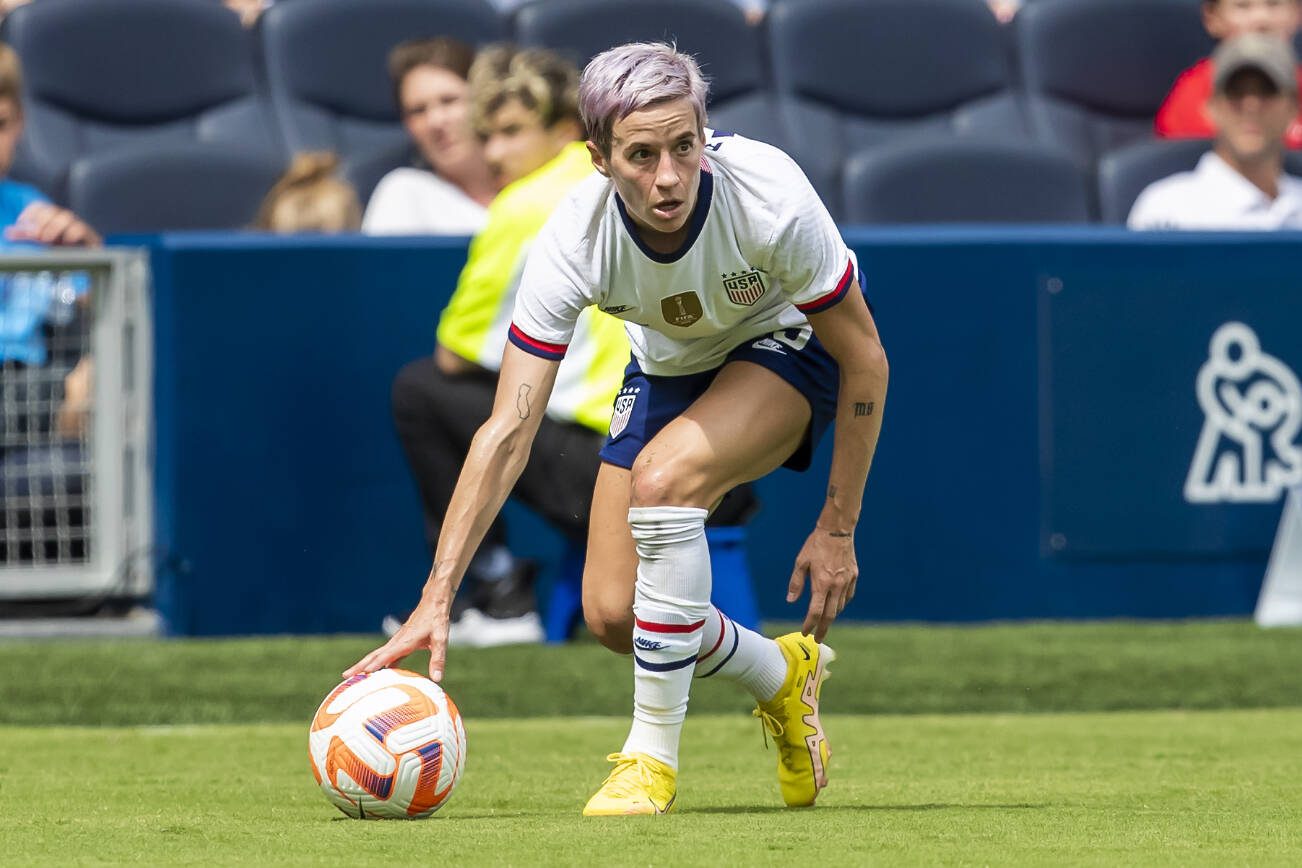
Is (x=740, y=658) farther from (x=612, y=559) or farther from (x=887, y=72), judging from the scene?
(x=887, y=72)

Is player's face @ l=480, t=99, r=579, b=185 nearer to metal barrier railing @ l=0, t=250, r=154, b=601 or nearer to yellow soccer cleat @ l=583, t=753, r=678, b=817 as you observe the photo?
metal barrier railing @ l=0, t=250, r=154, b=601

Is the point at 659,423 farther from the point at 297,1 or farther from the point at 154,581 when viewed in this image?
the point at 297,1

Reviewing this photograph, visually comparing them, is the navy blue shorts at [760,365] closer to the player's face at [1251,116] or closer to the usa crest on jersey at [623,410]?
the usa crest on jersey at [623,410]

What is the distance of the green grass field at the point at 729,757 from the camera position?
362 centimetres

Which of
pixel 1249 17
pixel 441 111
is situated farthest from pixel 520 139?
pixel 1249 17

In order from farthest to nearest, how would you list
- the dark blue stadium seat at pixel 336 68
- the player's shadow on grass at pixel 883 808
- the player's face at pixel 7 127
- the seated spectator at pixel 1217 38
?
the dark blue stadium seat at pixel 336 68, the seated spectator at pixel 1217 38, the player's face at pixel 7 127, the player's shadow on grass at pixel 883 808

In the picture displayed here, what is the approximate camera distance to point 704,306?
418cm

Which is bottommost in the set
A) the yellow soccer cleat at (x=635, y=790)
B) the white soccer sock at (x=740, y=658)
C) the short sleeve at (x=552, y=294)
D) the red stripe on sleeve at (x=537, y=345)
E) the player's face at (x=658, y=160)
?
the yellow soccer cleat at (x=635, y=790)

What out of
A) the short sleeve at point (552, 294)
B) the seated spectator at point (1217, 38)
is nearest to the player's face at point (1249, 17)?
the seated spectator at point (1217, 38)

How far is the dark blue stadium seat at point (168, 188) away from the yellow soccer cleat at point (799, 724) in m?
4.84

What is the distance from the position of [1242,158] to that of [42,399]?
4.66 metres

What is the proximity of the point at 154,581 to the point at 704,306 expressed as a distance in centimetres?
385

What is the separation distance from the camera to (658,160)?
12.6 ft

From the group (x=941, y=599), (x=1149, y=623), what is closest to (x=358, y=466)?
(x=941, y=599)
